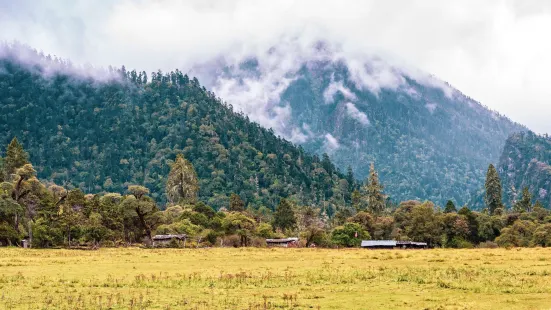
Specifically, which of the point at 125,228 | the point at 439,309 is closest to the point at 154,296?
the point at 439,309

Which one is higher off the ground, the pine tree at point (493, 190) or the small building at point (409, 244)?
the pine tree at point (493, 190)

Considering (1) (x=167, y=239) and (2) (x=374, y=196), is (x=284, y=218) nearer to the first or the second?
(2) (x=374, y=196)

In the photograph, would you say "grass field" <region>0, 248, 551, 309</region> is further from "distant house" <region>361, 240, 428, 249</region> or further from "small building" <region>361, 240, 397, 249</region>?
"distant house" <region>361, 240, 428, 249</region>

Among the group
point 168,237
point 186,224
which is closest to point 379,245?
point 186,224

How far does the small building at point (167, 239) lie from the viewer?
11961 cm

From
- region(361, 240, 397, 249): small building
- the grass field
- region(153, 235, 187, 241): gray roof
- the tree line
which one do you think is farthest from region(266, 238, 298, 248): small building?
the grass field

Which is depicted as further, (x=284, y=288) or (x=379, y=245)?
(x=379, y=245)

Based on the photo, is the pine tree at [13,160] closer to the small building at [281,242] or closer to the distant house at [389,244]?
the small building at [281,242]

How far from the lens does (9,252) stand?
3334 inches

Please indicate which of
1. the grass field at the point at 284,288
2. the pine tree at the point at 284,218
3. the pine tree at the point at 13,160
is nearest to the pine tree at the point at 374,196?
the pine tree at the point at 284,218

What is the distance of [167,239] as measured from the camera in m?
122

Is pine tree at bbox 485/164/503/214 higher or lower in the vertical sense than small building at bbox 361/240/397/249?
higher

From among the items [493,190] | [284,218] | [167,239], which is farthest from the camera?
[493,190]

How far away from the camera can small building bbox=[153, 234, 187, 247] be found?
119613 mm
